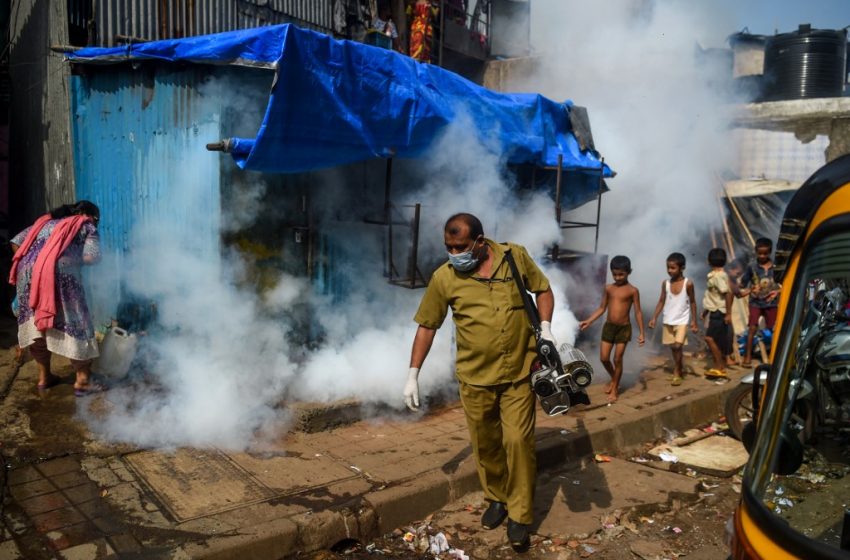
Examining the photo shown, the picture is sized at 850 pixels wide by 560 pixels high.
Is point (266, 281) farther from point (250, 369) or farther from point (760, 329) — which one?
point (760, 329)

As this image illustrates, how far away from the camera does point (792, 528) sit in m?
2.14

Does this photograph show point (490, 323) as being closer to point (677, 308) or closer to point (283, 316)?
point (283, 316)

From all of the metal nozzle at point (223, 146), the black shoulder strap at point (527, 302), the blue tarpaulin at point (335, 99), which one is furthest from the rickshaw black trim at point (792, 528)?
the metal nozzle at point (223, 146)

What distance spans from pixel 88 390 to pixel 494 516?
388cm

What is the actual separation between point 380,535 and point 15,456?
2.69 metres

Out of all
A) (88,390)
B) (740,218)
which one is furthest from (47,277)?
(740,218)

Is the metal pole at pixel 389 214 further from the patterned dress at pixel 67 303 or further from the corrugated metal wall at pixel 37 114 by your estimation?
the corrugated metal wall at pixel 37 114

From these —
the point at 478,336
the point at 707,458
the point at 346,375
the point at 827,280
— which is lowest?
the point at 707,458

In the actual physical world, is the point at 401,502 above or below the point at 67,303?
below

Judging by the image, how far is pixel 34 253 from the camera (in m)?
6.02

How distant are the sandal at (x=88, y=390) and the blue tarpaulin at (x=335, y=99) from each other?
249cm

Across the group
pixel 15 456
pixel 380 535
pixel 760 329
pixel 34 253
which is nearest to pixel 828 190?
pixel 380 535

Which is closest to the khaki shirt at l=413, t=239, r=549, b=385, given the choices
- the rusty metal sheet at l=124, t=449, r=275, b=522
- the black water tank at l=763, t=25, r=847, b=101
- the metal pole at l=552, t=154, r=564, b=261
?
the rusty metal sheet at l=124, t=449, r=275, b=522

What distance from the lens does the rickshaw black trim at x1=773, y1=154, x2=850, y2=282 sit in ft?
8.87
